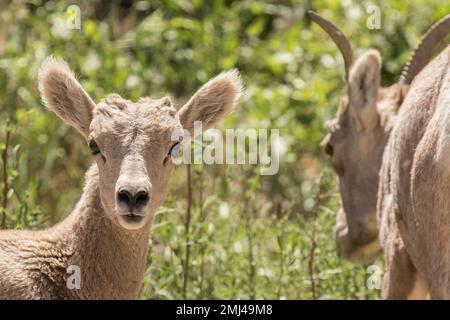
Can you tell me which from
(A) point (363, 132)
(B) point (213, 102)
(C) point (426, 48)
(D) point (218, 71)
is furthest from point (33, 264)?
(D) point (218, 71)

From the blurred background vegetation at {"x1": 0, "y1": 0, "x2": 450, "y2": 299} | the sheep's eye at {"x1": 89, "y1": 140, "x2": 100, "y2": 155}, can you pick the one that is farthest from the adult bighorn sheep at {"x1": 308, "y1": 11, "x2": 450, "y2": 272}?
the sheep's eye at {"x1": 89, "y1": 140, "x2": 100, "y2": 155}

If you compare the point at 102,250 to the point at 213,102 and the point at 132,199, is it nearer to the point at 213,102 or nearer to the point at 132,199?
the point at 132,199

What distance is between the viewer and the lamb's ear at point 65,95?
6.95m

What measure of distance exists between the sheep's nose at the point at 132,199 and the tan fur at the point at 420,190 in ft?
5.24

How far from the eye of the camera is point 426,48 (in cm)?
856

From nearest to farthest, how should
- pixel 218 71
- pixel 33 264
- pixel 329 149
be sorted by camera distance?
pixel 33 264, pixel 329 149, pixel 218 71

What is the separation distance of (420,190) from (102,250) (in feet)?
6.00

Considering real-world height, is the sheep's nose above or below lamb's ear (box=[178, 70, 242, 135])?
below

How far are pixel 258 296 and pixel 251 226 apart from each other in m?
0.67

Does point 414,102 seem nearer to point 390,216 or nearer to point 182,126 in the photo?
point 390,216

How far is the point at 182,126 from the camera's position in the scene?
7035 mm

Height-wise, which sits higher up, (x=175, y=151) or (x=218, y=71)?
(x=218, y=71)

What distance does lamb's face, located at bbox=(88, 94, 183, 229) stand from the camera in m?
6.29

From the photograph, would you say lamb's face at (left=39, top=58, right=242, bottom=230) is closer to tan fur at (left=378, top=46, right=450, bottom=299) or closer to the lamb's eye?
the lamb's eye
